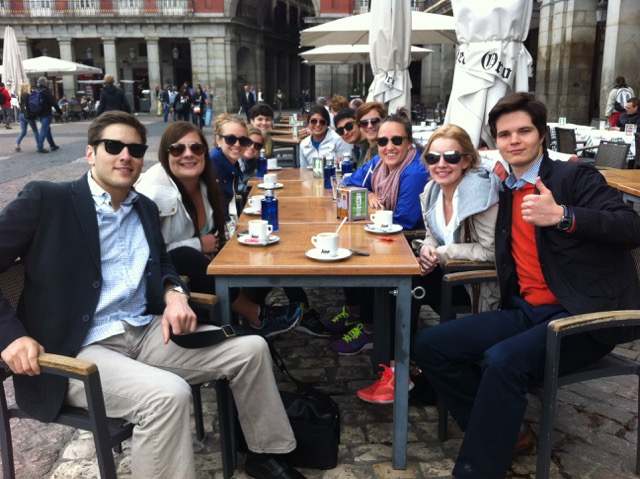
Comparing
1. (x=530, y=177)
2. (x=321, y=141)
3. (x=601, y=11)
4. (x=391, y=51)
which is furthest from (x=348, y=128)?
(x=601, y=11)

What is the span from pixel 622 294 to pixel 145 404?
1.90m

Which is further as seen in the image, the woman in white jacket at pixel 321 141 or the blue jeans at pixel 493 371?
the woman in white jacket at pixel 321 141

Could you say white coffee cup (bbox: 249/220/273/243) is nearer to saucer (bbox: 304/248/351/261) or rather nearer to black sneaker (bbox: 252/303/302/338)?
saucer (bbox: 304/248/351/261)

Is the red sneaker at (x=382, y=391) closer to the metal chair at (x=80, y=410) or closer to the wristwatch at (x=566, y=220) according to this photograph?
the metal chair at (x=80, y=410)

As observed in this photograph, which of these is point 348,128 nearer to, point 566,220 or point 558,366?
point 566,220

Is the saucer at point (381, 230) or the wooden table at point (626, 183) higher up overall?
the wooden table at point (626, 183)

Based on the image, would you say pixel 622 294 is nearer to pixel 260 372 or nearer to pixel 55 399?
pixel 260 372

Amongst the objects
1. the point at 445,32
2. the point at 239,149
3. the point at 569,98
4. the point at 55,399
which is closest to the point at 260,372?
the point at 55,399

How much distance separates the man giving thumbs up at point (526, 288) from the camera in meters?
2.32

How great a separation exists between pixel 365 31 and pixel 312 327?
21.0 ft

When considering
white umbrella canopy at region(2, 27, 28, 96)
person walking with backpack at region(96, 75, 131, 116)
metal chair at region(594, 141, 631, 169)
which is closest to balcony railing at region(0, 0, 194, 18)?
white umbrella canopy at region(2, 27, 28, 96)

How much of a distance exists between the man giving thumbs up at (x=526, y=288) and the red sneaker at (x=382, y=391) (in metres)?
0.53

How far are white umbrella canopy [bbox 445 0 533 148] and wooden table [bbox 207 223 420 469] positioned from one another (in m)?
1.80

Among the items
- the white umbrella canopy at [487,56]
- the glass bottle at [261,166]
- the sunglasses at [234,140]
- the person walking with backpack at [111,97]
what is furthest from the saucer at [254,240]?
the person walking with backpack at [111,97]
